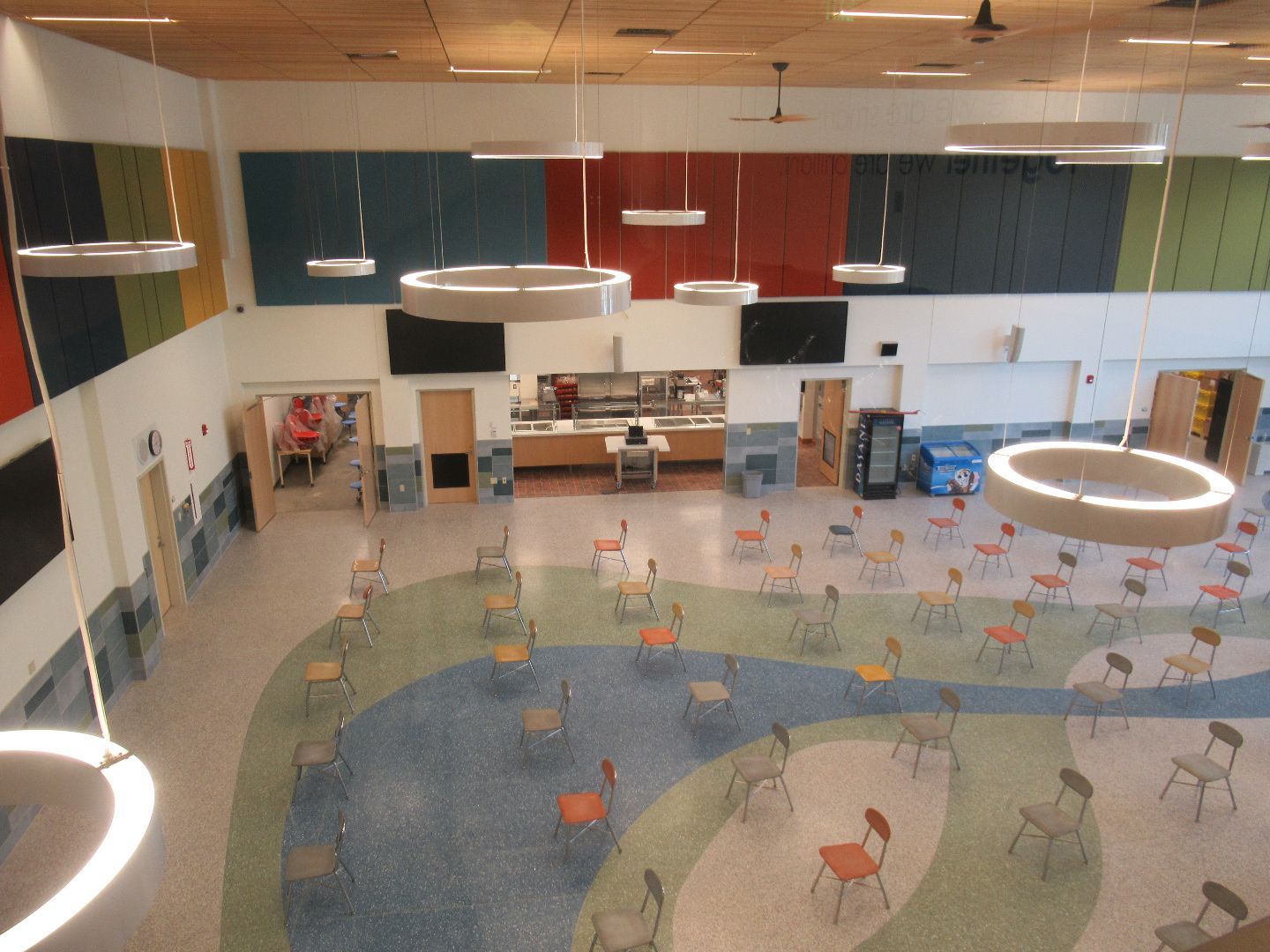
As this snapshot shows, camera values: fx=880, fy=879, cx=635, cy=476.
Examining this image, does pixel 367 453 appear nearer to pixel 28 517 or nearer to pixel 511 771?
pixel 28 517

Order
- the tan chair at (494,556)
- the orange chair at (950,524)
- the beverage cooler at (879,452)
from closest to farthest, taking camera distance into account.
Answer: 1. the tan chair at (494,556)
2. the orange chair at (950,524)
3. the beverage cooler at (879,452)

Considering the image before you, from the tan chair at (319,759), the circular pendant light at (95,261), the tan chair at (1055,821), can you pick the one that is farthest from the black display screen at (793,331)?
the circular pendant light at (95,261)

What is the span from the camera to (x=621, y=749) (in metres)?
8.46

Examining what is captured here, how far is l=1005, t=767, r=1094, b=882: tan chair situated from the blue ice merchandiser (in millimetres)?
9139

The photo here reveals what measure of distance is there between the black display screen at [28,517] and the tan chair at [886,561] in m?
9.33

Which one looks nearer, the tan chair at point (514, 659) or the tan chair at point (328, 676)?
the tan chair at point (328, 676)

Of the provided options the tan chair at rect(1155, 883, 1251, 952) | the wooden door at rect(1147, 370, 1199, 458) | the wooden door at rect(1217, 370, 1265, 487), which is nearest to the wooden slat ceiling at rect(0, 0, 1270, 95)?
the wooden door at rect(1147, 370, 1199, 458)

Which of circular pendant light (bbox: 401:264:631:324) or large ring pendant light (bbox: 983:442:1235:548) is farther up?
circular pendant light (bbox: 401:264:631:324)

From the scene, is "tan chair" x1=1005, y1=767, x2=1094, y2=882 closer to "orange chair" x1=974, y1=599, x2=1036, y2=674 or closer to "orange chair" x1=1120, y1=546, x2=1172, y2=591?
"orange chair" x1=974, y1=599, x2=1036, y2=674

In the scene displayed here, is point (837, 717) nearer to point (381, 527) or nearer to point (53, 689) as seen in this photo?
point (53, 689)

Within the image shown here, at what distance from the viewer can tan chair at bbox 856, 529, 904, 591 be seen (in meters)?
12.0

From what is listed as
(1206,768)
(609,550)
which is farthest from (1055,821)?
(609,550)

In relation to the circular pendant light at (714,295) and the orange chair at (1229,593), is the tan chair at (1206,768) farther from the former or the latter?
the circular pendant light at (714,295)

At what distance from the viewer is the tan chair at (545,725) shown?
26.8 feet
